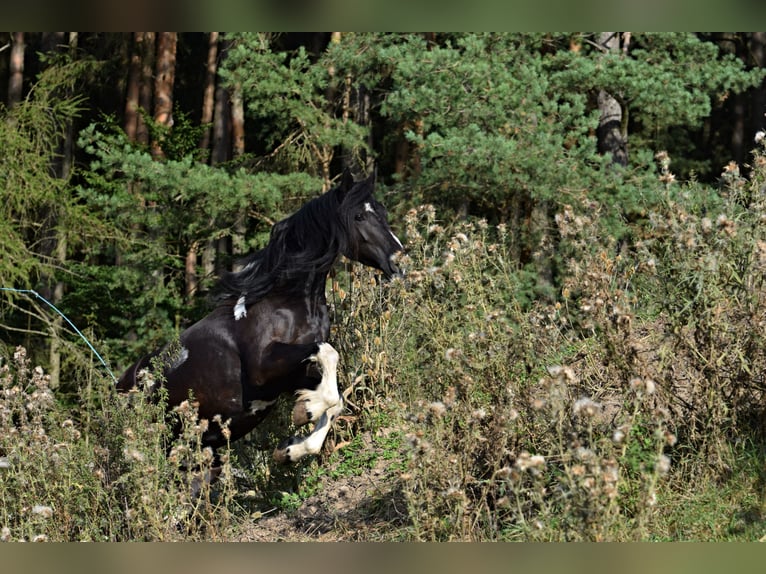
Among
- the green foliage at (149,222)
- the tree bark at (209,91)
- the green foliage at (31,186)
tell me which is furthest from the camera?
the tree bark at (209,91)

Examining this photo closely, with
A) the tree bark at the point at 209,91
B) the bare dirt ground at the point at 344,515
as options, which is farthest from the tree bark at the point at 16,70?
the bare dirt ground at the point at 344,515

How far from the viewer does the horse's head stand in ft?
21.2

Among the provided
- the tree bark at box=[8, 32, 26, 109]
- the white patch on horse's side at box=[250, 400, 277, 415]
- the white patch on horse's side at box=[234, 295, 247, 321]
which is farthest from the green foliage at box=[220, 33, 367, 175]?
the white patch on horse's side at box=[250, 400, 277, 415]

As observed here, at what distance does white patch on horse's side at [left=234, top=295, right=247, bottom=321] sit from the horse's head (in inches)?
32.9

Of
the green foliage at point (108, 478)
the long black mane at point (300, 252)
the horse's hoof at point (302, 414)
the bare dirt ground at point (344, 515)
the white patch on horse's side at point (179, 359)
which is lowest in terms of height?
the bare dirt ground at point (344, 515)

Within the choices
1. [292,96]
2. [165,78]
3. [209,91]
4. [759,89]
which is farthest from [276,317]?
[759,89]

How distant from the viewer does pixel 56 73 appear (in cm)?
1759

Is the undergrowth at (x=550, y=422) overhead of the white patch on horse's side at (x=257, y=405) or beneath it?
overhead

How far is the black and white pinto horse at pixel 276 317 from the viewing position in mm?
6430

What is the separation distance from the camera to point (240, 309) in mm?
6645

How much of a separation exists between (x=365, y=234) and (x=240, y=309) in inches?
41.3

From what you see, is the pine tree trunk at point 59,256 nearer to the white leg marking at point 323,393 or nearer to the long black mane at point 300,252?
the long black mane at point 300,252

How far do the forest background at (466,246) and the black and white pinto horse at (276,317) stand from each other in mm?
523
